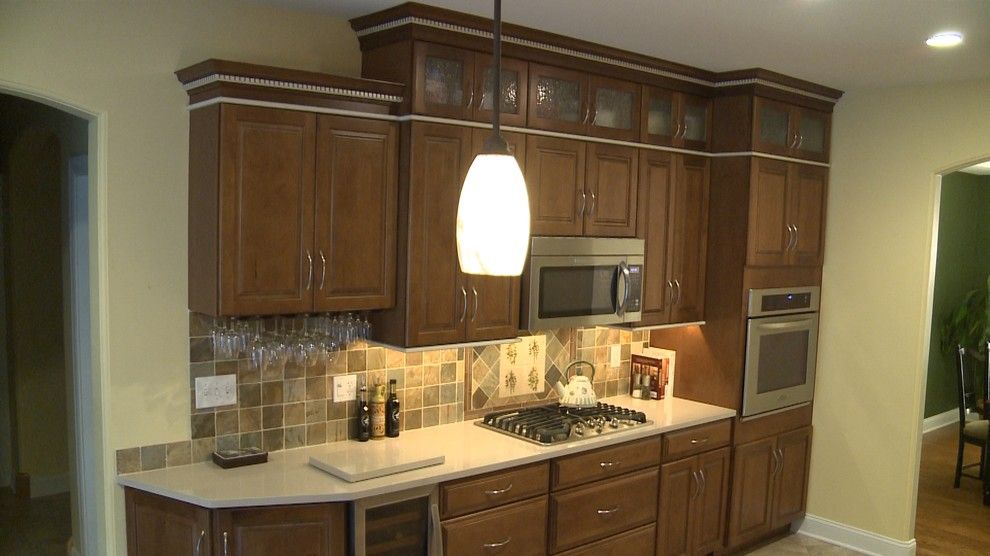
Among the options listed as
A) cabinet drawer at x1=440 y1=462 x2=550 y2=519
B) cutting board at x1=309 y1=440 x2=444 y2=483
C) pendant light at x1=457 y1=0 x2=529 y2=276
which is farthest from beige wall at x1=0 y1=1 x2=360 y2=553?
pendant light at x1=457 y1=0 x2=529 y2=276

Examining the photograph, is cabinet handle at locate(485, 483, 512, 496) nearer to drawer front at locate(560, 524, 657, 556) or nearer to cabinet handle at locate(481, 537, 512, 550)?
cabinet handle at locate(481, 537, 512, 550)

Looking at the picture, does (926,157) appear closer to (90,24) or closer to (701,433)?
(701,433)

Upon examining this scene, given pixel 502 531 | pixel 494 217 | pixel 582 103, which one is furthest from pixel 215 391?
pixel 582 103

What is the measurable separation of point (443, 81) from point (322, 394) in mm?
1406

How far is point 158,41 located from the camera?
2852mm

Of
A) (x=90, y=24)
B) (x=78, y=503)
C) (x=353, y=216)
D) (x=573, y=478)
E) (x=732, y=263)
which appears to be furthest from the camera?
(x=732, y=263)

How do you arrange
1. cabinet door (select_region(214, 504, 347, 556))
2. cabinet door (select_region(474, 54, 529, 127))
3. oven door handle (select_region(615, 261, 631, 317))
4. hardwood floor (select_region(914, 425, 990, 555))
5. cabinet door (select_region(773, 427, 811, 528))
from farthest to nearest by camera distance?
hardwood floor (select_region(914, 425, 990, 555))
cabinet door (select_region(773, 427, 811, 528))
oven door handle (select_region(615, 261, 631, 317))
cabinet door (select_region(474, 54, 529, 127))
cabinet door (select_region(214, 504, 347, 556))

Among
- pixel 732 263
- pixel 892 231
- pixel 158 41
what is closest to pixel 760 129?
pixel 732 263

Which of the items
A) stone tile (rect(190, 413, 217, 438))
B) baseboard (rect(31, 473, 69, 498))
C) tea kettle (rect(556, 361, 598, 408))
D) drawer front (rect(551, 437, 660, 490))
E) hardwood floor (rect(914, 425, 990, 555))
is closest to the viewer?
stone tile (rect(190, 413, 217, 438))

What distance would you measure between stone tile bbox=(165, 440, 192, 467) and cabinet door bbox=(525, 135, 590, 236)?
170cm

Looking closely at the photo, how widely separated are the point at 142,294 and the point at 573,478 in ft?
6.37

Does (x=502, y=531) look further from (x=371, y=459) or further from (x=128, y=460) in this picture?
(x=128, y=460)

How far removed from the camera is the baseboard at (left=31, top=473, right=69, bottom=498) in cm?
492

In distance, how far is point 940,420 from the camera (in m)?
7.32
